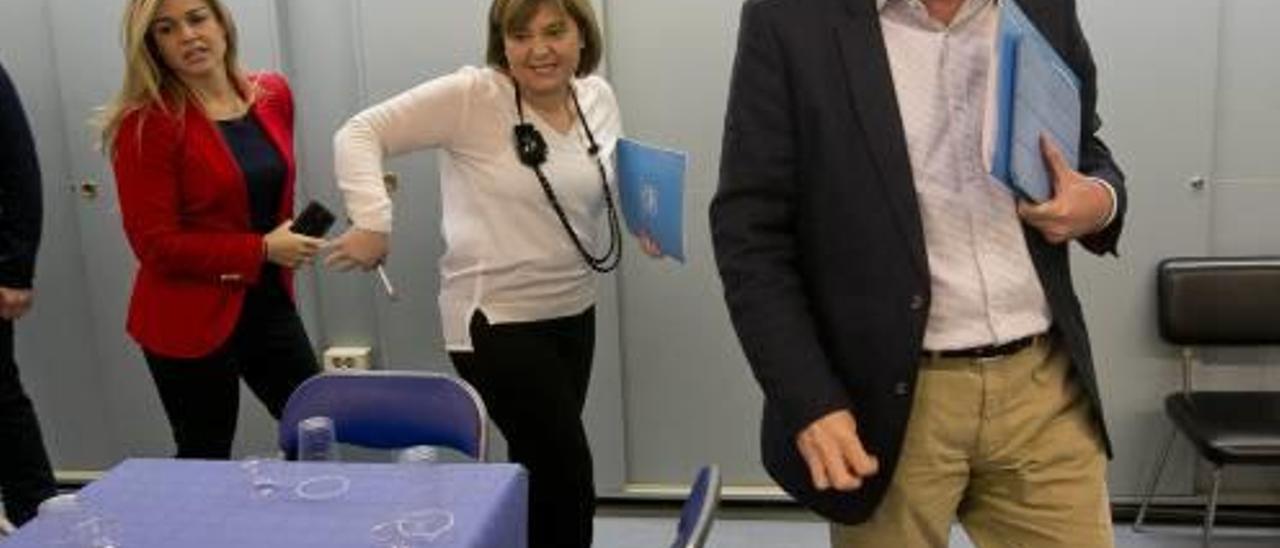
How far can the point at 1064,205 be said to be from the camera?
1.46m

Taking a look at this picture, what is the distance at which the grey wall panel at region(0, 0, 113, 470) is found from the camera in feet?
10.9

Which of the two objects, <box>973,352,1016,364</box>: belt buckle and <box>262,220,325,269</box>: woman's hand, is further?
<box>262,220,325,269</box>: woman's hand

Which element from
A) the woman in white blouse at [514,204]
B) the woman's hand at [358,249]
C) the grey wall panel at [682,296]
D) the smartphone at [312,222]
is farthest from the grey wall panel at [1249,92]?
the smartphone at [312,222]

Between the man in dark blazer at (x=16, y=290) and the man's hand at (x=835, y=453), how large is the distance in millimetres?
2176

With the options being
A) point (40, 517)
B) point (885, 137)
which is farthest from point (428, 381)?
point (885, 137)

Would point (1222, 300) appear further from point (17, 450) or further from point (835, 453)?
point (17, 450)

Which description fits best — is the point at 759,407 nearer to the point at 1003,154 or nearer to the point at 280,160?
the point at 280,160

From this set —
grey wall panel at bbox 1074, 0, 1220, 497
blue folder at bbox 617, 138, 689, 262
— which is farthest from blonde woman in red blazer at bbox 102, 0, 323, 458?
grey wall panel at bbox 1074, 0, 1220, 497

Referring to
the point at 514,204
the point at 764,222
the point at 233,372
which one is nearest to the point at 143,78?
the point at 233,372

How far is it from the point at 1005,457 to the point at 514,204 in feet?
3.74

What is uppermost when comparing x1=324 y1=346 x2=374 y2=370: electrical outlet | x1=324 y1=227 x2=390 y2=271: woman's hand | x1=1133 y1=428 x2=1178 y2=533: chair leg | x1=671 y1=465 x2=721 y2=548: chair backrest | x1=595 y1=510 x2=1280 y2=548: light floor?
x1=324 y1=227 x2=390 y2=271: woman's hand

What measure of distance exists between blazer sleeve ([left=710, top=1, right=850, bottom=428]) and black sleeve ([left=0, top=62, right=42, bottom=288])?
200 cm

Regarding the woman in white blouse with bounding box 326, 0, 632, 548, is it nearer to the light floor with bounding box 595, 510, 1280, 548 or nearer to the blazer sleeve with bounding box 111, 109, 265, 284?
the blazer sleeve with bounding box 111, 109, 265, 284

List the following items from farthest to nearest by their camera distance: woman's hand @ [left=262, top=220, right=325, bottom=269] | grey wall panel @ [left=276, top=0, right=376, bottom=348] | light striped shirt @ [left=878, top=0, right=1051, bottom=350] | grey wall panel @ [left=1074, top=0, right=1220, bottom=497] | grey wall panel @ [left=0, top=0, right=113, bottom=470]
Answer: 1. grey wall panel @ [left=0, top=0, right=113, bottom=470]
2. grey wall panel @ [left=276, top=0, right=376, bottom=348]
3. grey wall panel @ [left=1074, top=0, right=1220, bottom=497]
4. woman's hand @ [left=262, top=220, right=325, bottom=269]
5. light striped shirt @ [left=878, top=0, right=1051, bottom=350]
